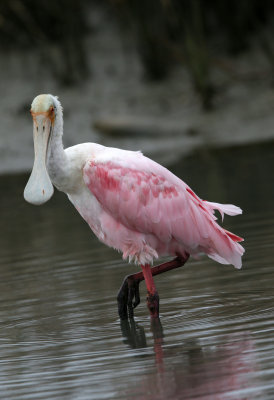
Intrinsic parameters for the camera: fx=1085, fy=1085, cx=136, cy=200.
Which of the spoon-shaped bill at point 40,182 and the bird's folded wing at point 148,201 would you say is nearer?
the spoon-shaped bill at point 40,182

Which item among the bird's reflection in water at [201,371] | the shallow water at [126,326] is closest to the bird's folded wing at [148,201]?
the shallow water at [126,326]

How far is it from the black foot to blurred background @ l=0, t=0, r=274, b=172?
1226cm

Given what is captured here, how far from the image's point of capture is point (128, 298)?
26.8ft

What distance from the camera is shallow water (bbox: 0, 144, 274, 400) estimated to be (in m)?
5.99

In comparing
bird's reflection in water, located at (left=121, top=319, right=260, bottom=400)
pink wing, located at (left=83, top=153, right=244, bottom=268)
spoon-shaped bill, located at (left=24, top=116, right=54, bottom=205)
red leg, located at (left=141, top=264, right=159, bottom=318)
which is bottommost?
bird's reflection in water, located at (left=121, top=319, right=260, bottom=400)

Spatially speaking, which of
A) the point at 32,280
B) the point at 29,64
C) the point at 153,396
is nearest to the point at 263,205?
the point at 32,280

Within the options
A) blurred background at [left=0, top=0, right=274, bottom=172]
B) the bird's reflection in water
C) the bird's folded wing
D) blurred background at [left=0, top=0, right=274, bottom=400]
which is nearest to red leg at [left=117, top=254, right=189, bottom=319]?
blurred background at [left=0, top=0, right=274, bottom=400]

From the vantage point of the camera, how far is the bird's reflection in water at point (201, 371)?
18.5 ft

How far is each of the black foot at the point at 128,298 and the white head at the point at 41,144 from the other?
0.93 metres

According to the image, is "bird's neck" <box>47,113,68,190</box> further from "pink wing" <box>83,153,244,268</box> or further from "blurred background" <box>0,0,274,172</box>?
"blurred background" <box>0,0,274,172</box>

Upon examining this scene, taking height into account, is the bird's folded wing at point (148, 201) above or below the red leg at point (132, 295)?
above

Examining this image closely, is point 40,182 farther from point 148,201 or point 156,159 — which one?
point 156,159

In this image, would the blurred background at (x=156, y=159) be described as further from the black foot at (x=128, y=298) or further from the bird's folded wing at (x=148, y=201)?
the bird's folded wing at (x=148, y=201)

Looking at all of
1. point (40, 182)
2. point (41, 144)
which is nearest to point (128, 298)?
point (40, 182)
